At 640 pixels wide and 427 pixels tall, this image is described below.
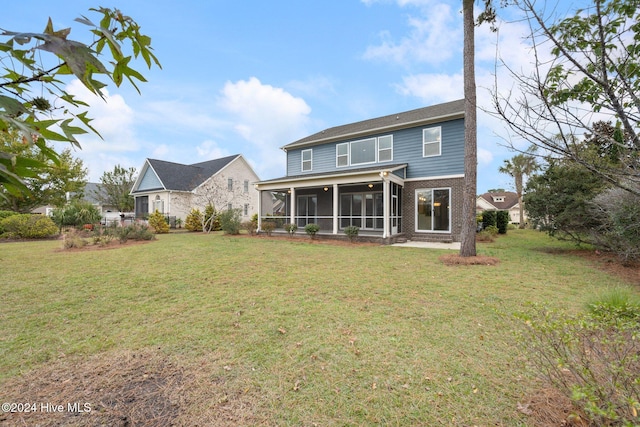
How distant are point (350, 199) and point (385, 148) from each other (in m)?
3.73

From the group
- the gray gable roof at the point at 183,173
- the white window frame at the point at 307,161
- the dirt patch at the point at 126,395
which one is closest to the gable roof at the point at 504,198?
the white window frame at the point at 307,161

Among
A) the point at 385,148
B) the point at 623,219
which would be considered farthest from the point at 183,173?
the point at 623,219

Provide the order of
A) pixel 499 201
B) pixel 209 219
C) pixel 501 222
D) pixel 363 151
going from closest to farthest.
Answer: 1. pixel 363 151
2. pixel 501 222
3. pixel 209 219
4. pixel 499 201

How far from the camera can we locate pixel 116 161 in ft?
122

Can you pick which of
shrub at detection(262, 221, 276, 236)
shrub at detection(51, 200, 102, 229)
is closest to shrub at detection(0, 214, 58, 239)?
shrub at detection(51, 200, 102, 229)

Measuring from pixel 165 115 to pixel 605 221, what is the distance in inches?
702

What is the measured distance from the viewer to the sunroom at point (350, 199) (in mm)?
14047

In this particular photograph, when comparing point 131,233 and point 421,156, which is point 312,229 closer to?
point 421,156

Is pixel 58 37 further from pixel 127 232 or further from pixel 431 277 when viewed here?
pixel 127 232

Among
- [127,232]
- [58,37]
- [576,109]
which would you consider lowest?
[127,232]

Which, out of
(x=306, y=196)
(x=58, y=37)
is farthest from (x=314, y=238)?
(x=58, y=37)

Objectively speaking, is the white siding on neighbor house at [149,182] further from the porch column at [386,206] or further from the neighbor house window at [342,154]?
the porch column at [386,206]

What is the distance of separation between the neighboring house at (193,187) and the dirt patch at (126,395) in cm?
2223

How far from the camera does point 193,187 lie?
26.6 meters
